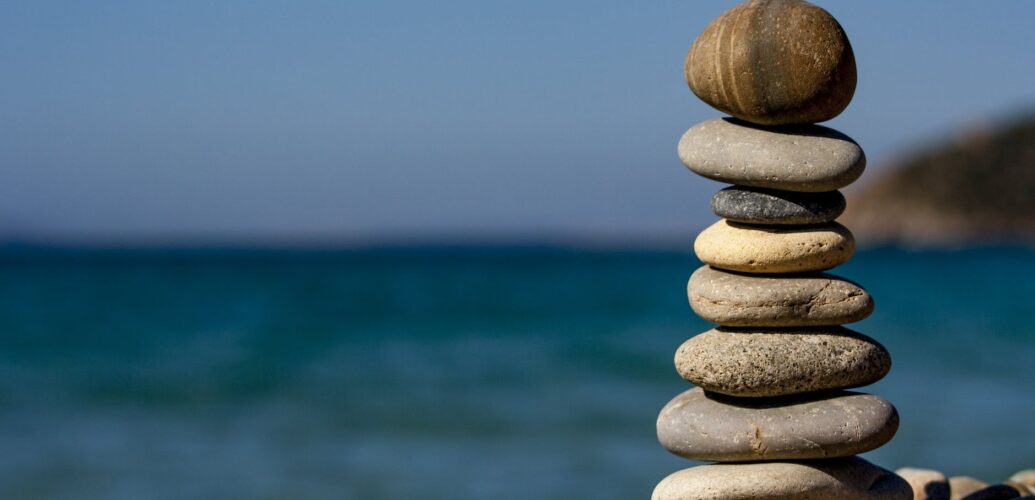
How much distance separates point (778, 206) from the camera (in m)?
5.46

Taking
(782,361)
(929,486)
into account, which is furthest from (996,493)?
(782,361)

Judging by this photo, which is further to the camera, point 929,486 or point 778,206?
point 929,486

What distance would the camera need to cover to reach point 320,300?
3656 cm

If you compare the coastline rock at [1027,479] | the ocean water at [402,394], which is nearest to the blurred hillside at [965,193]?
the ocean water at [402,394]

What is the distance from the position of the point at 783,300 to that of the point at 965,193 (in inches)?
3927

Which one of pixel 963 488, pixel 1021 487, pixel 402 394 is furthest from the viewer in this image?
pixel 402 394

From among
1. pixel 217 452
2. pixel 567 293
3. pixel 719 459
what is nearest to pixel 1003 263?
pixel 567 293

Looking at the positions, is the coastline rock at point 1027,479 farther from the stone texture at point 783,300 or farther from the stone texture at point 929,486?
the stone texture at point 783,300

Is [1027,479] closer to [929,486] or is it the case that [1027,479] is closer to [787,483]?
[929,486]

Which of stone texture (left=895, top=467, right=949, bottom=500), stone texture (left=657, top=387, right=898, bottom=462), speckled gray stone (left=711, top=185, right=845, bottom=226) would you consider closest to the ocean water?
stone texture (left=895, top=467, right=949, bottom=500)

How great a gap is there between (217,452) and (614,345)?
1100cm

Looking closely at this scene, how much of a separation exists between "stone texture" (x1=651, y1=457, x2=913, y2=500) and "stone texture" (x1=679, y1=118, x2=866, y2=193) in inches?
46.6

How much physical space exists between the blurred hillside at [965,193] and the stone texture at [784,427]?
3582 inches

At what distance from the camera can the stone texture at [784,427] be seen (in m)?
5.41
